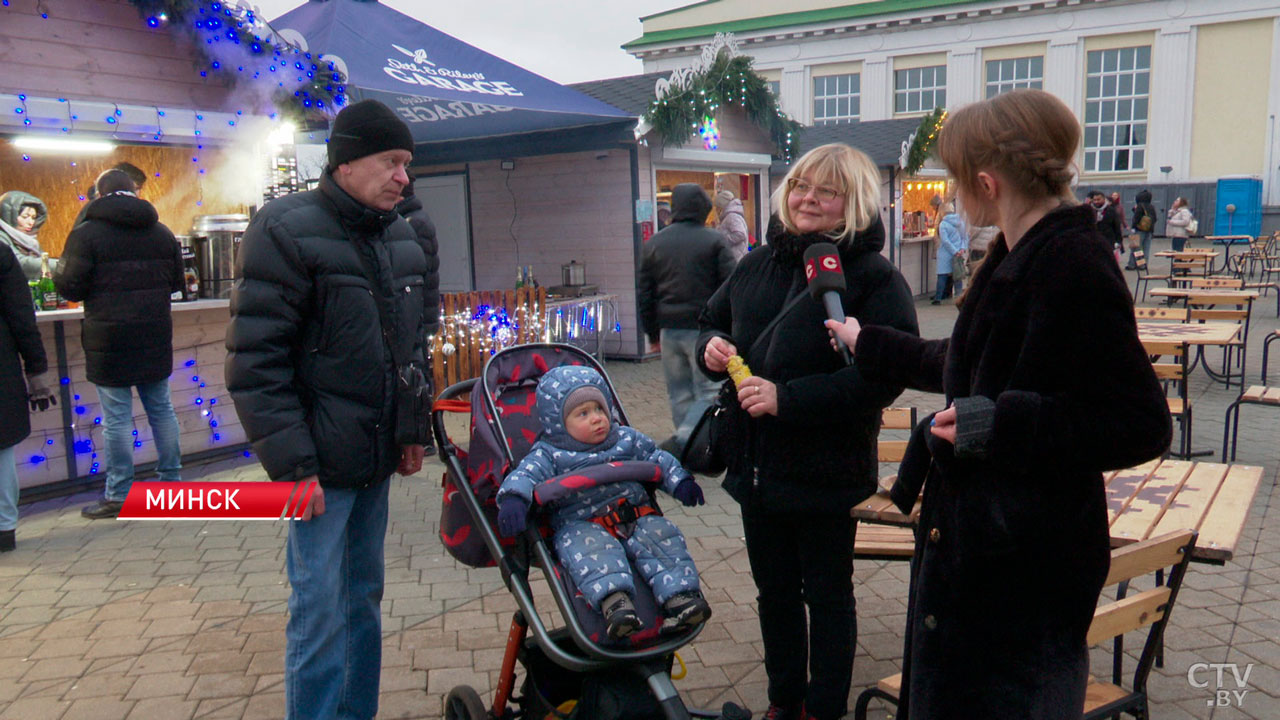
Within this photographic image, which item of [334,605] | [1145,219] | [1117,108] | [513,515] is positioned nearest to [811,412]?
[513,515]

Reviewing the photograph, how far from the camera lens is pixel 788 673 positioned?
10.5 ft

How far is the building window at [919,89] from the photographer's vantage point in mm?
35125

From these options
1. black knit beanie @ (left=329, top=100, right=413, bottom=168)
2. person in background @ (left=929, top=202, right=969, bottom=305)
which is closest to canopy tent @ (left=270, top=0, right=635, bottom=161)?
black knit beanie @ (left=329, top=100, right=413, bottom=168)

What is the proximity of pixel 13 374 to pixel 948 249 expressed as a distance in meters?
15.5

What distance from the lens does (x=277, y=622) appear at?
173 inches

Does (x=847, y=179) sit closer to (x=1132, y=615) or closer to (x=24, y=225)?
(x=1132, y=615)

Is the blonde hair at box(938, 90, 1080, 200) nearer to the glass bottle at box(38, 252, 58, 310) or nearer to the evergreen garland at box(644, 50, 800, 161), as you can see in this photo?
the glass bottle at box(38, 252, 58, 310)

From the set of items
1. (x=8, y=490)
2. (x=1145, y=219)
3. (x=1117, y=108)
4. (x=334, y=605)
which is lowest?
(x=8, y=490)

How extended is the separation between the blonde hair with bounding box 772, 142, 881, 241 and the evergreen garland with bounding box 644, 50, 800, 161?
28.4 ft

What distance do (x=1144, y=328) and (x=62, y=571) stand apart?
7.75 meters

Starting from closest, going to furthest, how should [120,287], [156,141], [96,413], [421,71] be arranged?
[120,287] → [96,413] → [156,141] → [421,71]

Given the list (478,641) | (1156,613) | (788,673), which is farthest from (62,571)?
(1156,613)

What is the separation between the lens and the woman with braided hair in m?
1.82

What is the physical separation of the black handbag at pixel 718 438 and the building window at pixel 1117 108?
108 feet
